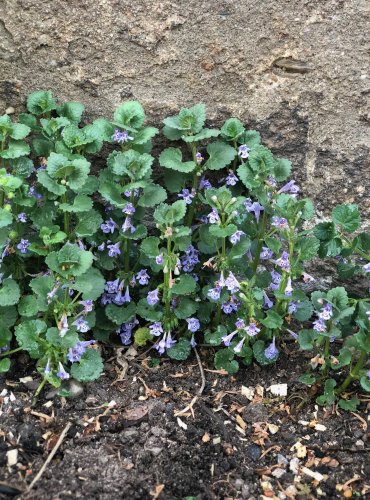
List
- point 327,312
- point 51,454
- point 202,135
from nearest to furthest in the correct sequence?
point 51,454 < point 327,312 < point 202,135

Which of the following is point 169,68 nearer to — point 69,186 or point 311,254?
point 69,186

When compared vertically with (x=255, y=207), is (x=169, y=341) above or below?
below

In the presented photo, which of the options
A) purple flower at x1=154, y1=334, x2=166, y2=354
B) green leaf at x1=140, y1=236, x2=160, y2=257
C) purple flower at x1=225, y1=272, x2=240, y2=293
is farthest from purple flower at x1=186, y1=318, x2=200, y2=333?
green leaf at x1=140, y1=236, x2=160, y2=257

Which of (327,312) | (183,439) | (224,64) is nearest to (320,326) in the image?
(327,312)

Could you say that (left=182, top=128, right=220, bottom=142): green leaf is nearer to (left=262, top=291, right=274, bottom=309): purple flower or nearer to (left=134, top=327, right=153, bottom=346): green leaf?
(left=262, top=291, right=274, bottom=309): purple flower

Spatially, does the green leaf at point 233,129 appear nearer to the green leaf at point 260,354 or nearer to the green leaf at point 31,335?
the green leaf at point 260,354

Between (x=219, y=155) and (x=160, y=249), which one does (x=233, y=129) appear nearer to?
(x=219, y=155)

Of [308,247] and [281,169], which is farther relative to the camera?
[281,169]

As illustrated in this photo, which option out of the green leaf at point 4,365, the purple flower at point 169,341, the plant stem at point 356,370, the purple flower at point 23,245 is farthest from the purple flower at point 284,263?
the green leaf at point 4,365
